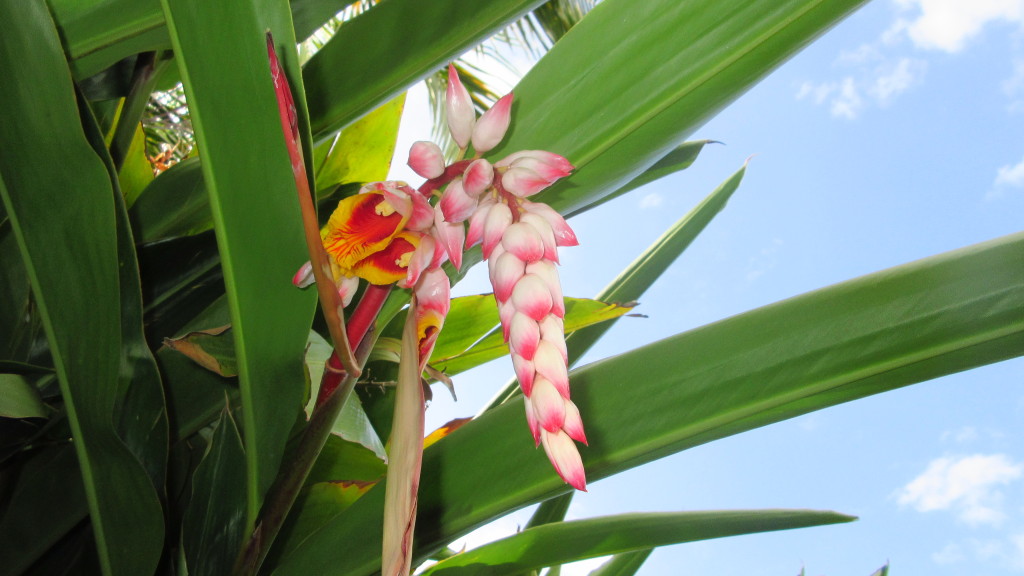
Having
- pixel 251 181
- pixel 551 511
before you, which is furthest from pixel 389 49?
pixel 551 511

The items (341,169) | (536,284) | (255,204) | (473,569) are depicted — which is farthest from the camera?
(341,169)

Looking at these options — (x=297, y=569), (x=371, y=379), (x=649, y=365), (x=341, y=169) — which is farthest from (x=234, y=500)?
(x=341, y=169)

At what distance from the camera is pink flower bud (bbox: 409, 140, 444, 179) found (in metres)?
0.30

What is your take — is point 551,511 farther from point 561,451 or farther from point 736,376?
point 561,451

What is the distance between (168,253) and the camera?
58cm

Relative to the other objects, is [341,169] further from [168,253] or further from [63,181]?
[63,181]

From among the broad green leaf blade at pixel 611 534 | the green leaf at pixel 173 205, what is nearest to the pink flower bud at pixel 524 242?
the broad green leaf blade at pixel 611 534

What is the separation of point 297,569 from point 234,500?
0.06m

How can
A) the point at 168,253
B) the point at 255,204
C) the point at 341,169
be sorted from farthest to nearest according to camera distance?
the point at 341,169, the point at 168,253, the point at 255,204

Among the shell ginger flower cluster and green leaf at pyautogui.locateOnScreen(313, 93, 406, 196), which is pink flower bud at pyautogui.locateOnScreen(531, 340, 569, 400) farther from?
green leaf at pyautogui.locateOnScreen(313, 93, 406, 196)

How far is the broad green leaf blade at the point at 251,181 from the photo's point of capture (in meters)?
0.34

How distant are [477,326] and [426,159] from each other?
0.38m

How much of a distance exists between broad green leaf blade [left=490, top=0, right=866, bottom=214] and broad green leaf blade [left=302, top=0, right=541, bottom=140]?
13 cm

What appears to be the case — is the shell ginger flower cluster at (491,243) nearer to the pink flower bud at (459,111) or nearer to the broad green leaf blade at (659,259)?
the pink flower bud at (459,111)
